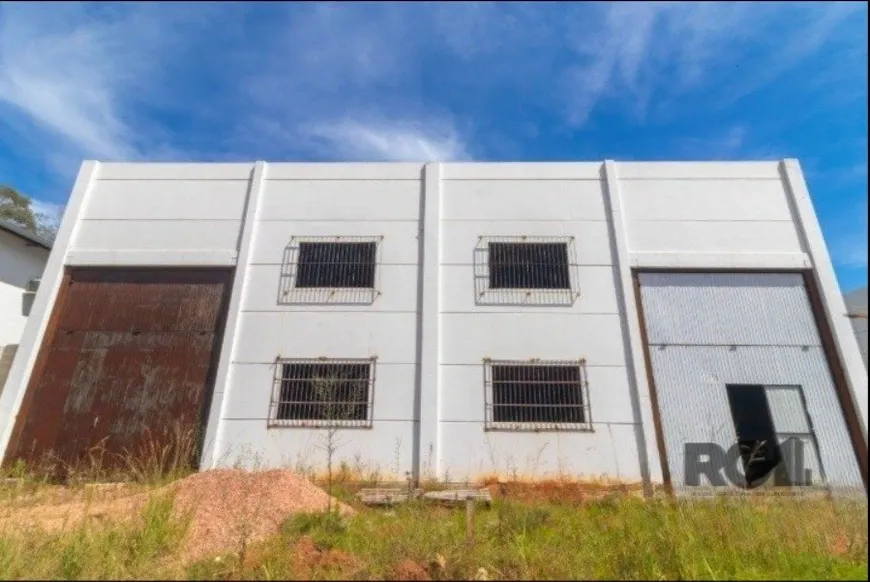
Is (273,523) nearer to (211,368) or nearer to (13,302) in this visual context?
(211,368)

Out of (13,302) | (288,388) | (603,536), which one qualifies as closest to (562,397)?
(603,536)

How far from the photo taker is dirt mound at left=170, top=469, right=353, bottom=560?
204 inches

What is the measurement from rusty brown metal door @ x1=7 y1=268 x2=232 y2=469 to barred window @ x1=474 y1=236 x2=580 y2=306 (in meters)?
5.54

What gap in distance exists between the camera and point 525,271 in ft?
33.7

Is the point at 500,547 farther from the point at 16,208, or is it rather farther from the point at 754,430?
the point at 16,208

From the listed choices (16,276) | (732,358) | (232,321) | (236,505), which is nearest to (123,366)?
(232,321)

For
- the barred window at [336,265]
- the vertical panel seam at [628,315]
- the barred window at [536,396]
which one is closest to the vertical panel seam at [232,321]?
the barred window at [336,265]

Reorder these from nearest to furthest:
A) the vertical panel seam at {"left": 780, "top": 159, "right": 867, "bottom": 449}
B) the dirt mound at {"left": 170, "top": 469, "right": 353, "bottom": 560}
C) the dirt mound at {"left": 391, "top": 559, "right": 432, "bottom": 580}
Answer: the dirt mound at {"left": 391, "top": 559, "right": 432, "bottom": 580} < the dirt mound at {"left": 170, "top": 469, "right": 353, "bottom": 560} < the vertical panel seam at {"left": 780, "top": 159, "right": 867, "bottom": 449}

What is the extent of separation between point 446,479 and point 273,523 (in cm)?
358

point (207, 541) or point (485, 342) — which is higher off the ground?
point (485, 342)

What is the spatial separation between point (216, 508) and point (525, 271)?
23.0 feet

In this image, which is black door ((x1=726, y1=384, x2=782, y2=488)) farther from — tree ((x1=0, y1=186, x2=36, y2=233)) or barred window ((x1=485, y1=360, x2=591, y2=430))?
tree ((x1=0, y1=186, x2=36, y2=233))

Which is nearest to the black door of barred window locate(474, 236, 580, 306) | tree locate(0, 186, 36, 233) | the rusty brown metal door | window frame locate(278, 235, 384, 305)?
barred window locate(474, 236, 580, 306)

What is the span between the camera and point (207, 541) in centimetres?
514
